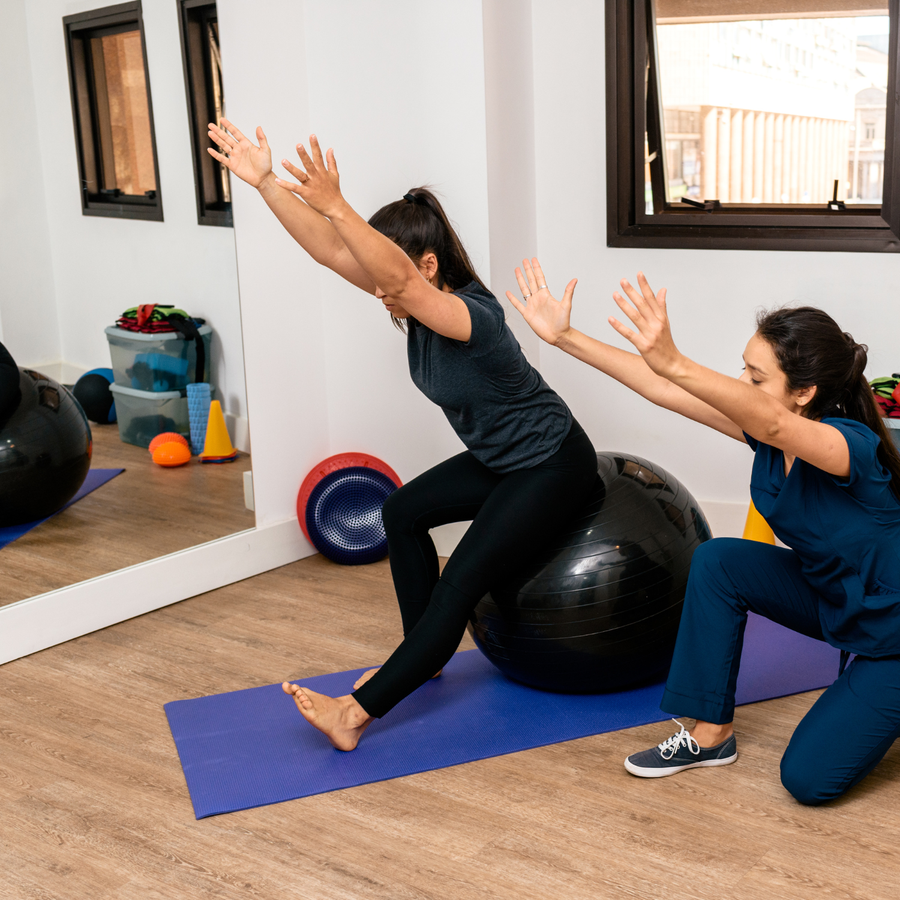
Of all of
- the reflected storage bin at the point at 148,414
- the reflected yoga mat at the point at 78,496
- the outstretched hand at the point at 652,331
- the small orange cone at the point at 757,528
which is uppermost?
the outstretched hand at the point at 652,331

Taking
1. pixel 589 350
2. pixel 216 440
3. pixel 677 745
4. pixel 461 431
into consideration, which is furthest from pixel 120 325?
pixel 677 745

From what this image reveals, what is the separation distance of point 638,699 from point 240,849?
1.04 meters

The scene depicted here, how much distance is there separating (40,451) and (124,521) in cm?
37

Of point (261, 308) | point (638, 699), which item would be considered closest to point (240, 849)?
point (638, 699)

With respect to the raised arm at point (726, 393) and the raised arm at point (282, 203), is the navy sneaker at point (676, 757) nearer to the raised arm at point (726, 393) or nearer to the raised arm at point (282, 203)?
the raised arm at point (726, 393)

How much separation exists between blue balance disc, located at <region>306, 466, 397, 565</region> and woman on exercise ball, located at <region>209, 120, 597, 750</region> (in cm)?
106

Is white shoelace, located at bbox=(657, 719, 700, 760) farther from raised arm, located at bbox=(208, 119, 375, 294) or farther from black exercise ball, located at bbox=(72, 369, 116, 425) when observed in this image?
black exercise ball, located at bbox=(72, 369, 116, 425)

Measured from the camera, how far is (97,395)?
3.10m

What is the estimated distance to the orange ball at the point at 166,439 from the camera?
3258mm

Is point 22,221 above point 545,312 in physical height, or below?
above

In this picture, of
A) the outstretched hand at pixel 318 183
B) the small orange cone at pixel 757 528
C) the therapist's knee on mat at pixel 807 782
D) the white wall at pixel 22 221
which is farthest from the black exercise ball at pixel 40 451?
the therapist's knee on mat at pixel 807 782

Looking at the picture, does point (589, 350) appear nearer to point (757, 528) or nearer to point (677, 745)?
point (677, 745)

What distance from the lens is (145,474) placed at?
128 inches

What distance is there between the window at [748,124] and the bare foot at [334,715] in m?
1.90
